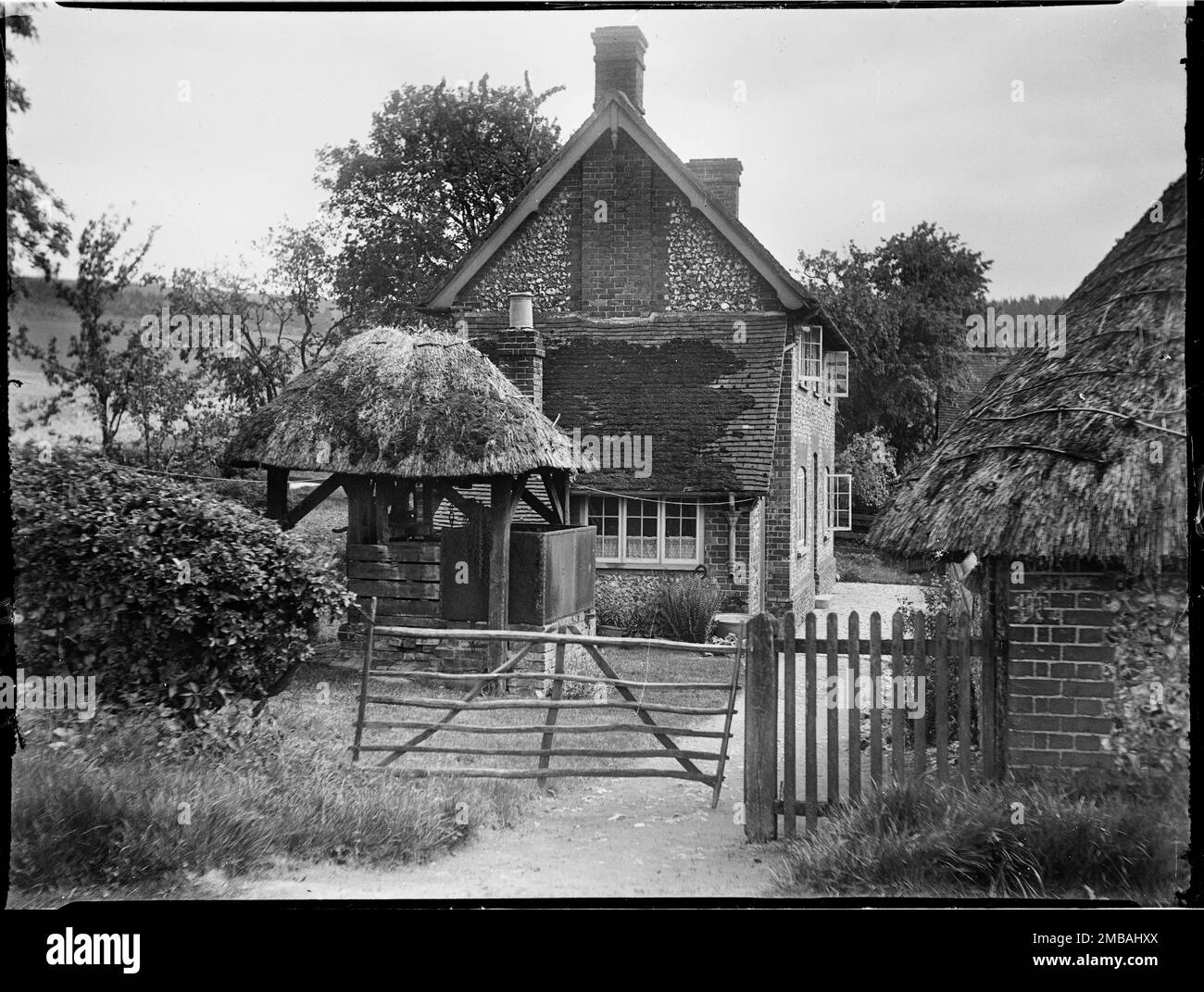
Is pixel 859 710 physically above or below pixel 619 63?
below

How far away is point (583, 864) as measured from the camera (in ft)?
19.6

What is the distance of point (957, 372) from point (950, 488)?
26868 mm

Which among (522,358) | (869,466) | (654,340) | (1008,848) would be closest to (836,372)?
(654,340)

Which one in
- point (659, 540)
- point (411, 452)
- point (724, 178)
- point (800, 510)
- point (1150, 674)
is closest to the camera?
point (1150, 674)

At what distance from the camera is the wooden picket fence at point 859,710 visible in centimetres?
570

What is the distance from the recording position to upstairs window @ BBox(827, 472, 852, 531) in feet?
72.4

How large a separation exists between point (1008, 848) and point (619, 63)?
1573 centimetres

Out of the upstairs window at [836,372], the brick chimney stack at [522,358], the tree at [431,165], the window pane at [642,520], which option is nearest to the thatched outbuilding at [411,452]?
the brick chimney stack at [522,358]

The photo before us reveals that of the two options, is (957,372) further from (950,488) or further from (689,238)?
(950,488)

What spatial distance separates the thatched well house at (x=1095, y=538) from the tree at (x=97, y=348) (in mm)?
8663

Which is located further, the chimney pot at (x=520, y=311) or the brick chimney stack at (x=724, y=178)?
the brick chimney stack at (x=724, y=178)

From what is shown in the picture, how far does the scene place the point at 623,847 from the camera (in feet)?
20.6

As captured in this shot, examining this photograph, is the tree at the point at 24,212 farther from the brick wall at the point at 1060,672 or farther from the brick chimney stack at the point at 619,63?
the brick chimney stack at the point at 619,63

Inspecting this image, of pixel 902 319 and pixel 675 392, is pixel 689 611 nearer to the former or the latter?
pixel 675 392
